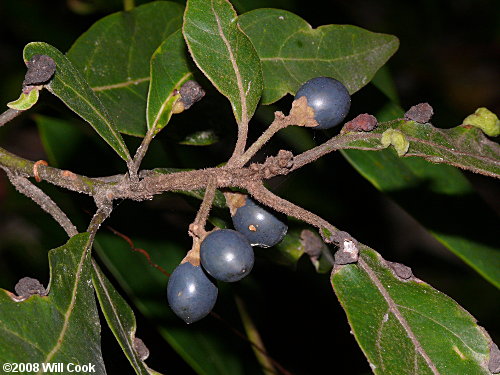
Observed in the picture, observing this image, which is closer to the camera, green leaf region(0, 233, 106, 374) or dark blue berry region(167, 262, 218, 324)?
green leaf region(0, 233, 106, 374)

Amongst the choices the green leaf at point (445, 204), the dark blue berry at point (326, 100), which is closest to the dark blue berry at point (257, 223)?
the dark blue berry at point (326, 100)

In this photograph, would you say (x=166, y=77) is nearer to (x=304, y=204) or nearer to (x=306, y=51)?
(x=306, y=51)

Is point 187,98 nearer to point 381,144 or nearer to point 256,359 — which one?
point 381,144

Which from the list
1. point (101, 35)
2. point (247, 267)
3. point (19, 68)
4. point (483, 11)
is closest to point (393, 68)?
point (483, 11)

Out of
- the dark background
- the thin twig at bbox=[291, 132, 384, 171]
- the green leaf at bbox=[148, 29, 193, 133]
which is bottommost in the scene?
the dark background

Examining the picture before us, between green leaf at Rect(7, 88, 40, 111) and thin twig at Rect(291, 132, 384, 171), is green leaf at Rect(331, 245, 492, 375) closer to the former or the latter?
thin twig at Rect(291, 132, 384, 171)

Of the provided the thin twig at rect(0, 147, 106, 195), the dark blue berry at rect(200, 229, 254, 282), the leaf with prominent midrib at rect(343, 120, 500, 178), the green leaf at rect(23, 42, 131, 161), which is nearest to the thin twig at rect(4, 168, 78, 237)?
the thin twig at rect(0, 147, 106, 195)
